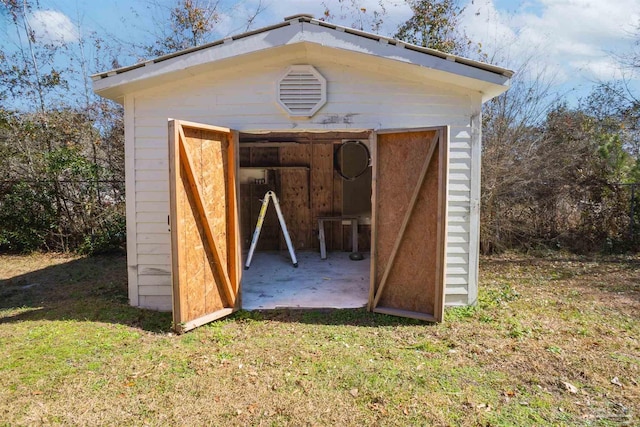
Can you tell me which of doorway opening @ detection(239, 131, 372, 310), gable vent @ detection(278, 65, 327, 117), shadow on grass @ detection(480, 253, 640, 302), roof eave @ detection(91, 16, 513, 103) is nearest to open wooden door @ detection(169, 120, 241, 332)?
gable vent @ detection(278, 65, 327, 117)

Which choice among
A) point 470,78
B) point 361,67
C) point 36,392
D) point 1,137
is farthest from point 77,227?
point 470,78

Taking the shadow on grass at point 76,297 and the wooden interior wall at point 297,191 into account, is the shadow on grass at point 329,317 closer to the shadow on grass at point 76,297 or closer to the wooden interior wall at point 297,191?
the shadow on grass at point 76,297

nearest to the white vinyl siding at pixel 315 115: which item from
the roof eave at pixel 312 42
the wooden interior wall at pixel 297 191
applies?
the roof eave at pixel 312 42

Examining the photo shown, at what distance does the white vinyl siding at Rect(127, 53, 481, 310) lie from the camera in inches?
181

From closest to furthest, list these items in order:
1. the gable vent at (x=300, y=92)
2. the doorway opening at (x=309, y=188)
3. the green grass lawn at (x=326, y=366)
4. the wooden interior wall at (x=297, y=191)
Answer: the green grass lawn at (x=326, y=366) → the gable vent at (x=300, y=92) → the doorway opening at (x=309, y=188) → the wooden interior wall at (x=297, y=191)

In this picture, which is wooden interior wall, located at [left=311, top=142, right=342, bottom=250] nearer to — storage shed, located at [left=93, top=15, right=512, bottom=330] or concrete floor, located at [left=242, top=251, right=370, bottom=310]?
concrete floor, located at [left=242, top=251, right=370, bottom=310]

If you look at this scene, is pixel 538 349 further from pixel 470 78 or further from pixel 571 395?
pixel 470 78

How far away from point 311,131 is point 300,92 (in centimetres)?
44

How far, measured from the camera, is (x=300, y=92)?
455 cm

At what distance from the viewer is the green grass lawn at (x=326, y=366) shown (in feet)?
8.82

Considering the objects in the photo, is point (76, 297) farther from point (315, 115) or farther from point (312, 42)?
point (312, 42)

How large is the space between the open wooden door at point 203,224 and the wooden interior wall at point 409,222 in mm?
1629

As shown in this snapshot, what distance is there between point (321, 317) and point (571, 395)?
7.85ft

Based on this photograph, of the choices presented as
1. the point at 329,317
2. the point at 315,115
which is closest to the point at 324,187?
the point at 315,115
